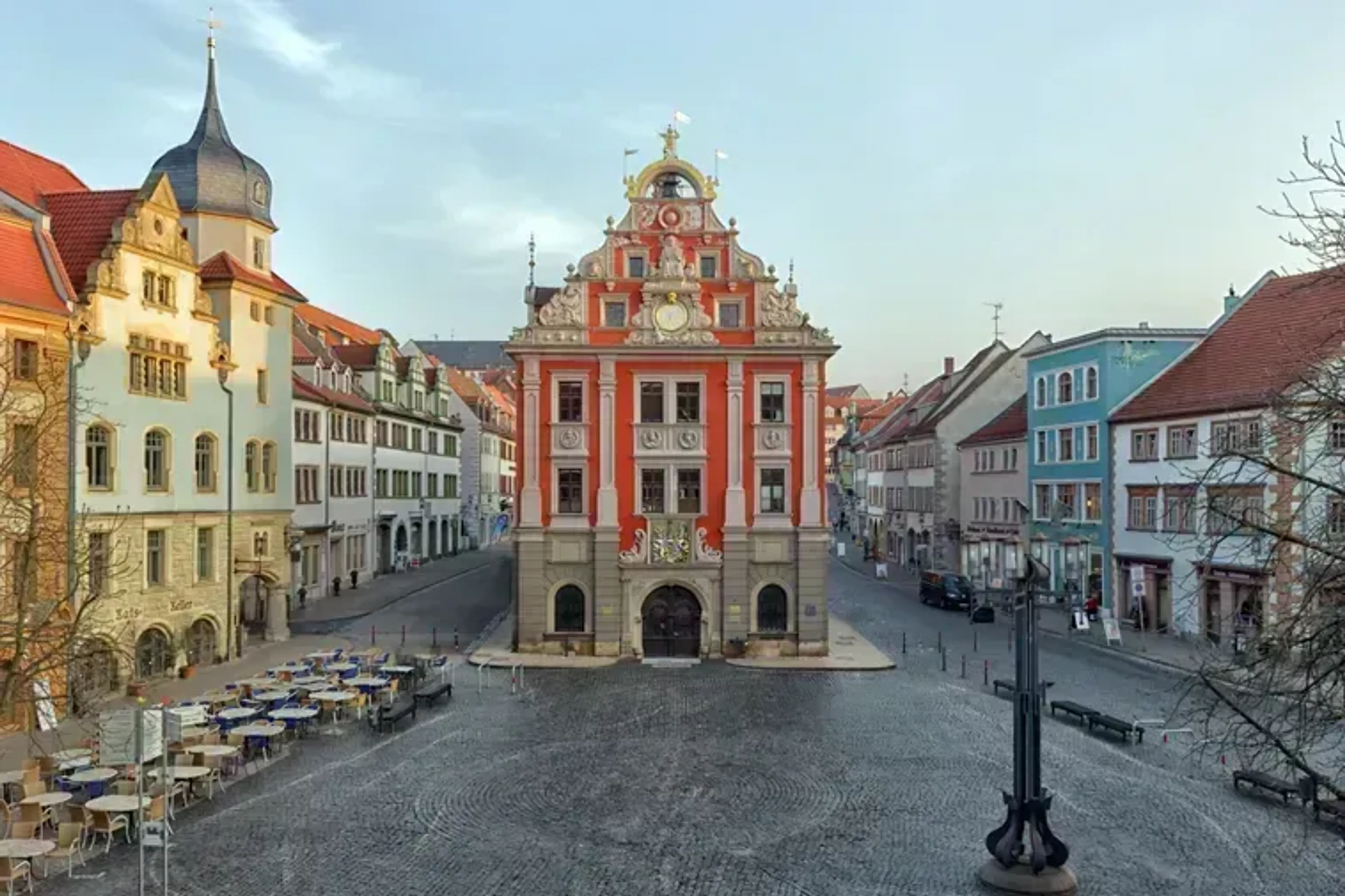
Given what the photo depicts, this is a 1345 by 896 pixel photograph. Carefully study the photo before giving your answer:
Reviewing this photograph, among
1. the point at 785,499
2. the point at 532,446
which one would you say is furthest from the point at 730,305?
the point at 532,446

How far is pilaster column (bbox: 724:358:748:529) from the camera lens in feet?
126

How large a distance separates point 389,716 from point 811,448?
58.9ft

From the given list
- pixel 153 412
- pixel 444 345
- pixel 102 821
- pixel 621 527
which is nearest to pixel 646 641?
pixel 621 527

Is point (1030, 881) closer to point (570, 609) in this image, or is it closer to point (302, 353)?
point (570, 609)

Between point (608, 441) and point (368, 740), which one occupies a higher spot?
point (608, 441)

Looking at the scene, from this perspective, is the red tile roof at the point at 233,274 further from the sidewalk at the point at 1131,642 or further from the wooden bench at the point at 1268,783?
the wooden bench at the point at 1268,783

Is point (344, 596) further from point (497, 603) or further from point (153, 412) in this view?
point (153, 412)

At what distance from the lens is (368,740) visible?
25.7 m

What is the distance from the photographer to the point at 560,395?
127 ft

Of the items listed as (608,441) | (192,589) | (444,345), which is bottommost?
(192,589)

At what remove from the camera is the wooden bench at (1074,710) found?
26.3 meters

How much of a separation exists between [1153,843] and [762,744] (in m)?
9.23

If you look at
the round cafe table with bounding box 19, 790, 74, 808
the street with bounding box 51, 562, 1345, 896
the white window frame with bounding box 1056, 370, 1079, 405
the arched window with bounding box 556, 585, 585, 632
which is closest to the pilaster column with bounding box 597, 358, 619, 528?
the arched window with bounding box 556, 585, 585, 632

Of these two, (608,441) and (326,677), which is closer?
(326,677)
